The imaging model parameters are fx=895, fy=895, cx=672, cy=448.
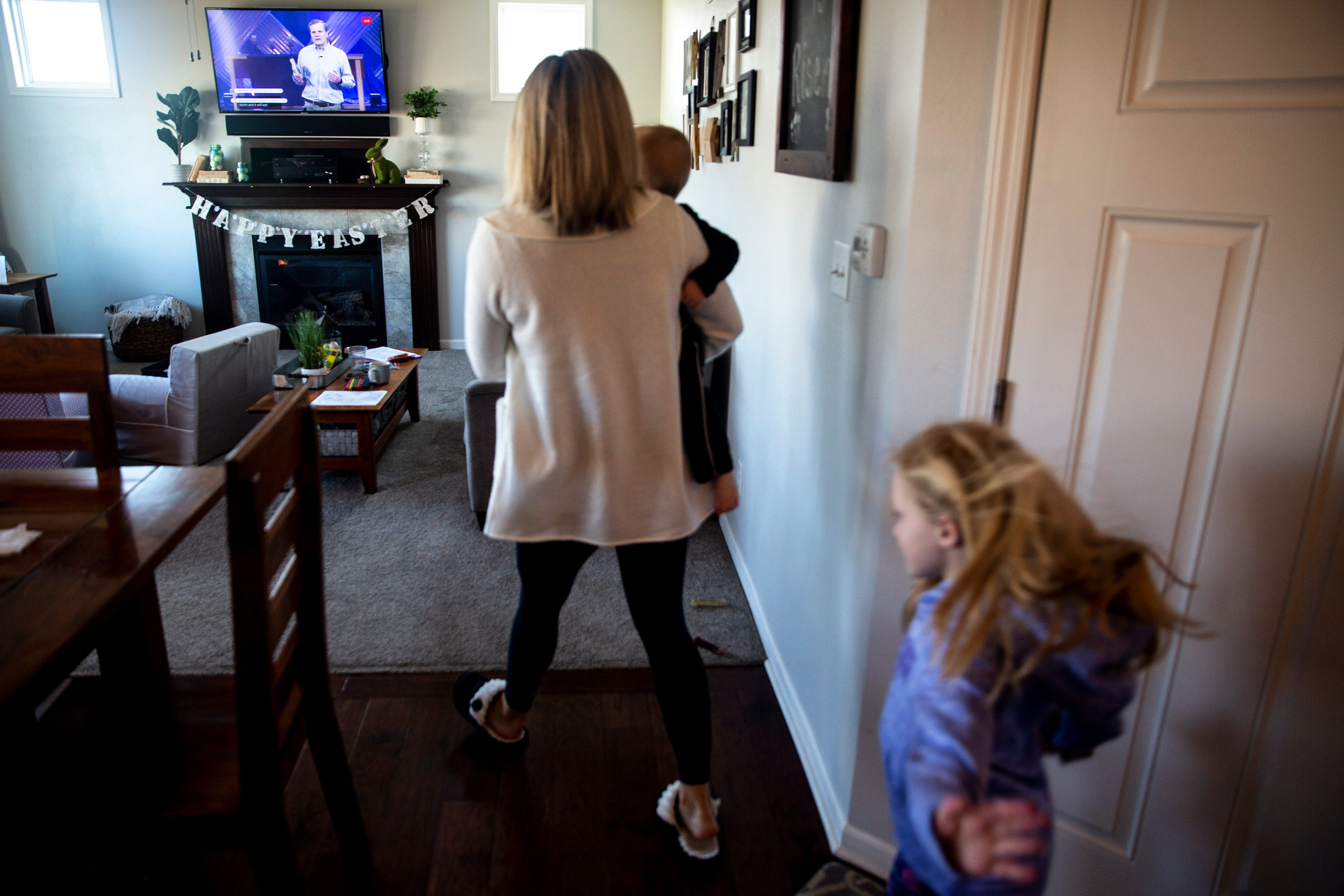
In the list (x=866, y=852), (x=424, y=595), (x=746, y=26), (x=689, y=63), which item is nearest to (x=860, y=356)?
(x=866, y=852)

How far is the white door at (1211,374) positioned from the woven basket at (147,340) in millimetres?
5484

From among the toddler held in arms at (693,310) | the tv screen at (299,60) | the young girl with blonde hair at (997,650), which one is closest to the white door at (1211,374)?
the young girl with blonde hair at (997,650)

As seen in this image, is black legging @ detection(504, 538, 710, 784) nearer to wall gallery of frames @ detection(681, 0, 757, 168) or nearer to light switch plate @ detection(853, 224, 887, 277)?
light switch plate @ detection(853, 224, 887, 277)

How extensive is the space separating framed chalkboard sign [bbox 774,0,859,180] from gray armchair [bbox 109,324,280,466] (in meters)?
2.46

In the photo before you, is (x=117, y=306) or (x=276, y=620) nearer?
(x=276, y=620)

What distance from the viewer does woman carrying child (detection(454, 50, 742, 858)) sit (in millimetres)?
1287

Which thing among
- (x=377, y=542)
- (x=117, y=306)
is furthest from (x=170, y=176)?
(x=377, y=542)

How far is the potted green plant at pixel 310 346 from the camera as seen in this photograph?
3820 millimetres

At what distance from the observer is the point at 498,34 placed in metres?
5.65

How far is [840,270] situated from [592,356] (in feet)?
1.81

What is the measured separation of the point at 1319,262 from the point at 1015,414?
0.41 metres

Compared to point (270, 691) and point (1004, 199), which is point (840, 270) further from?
point (270, 691)

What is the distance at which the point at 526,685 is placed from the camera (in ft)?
6.00

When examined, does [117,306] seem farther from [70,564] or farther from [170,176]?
[70,564]
